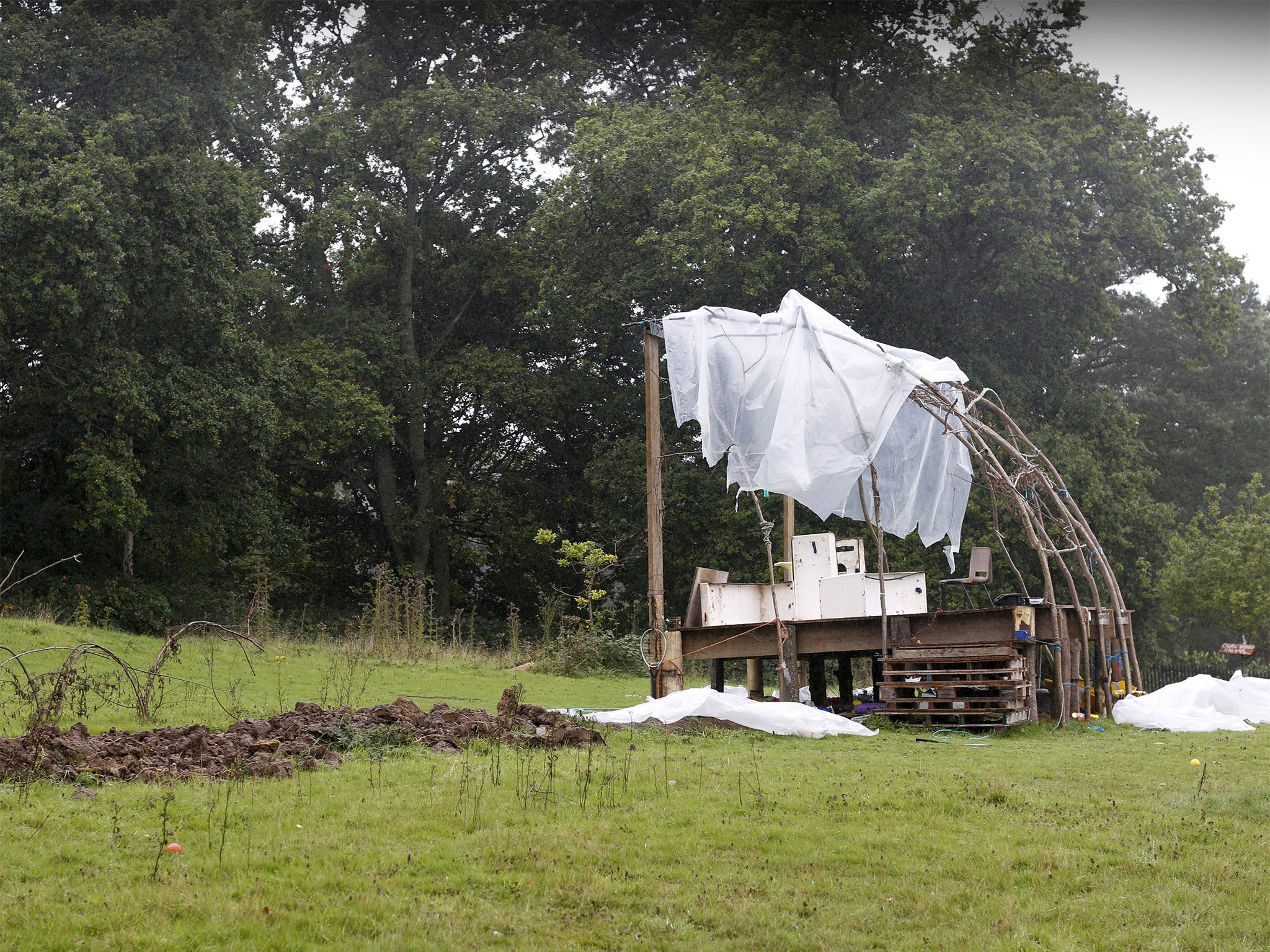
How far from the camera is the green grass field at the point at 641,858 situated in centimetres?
467

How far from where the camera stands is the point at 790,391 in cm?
1285

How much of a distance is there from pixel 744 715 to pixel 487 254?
2200 cm

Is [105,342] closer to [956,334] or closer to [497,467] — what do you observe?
[497,467]

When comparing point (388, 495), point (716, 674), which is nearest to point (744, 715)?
point (716, 674)

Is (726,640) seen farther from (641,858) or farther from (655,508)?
(641,858)

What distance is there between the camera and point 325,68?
101 feet

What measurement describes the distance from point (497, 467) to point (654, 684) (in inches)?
772

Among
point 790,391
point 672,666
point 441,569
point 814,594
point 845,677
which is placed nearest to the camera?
point 790,391

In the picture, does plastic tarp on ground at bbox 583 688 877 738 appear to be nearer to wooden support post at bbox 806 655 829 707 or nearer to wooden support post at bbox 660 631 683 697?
wooden support post at bbox 660 631 683 697

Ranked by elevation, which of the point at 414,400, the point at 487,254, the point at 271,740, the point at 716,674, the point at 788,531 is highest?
the point at 487,254

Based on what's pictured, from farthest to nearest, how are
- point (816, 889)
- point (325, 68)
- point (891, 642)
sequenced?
1. point (325, 68)
2. point (891, 642)
3. point (816, 889)

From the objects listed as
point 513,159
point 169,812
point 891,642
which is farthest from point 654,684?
point 513,159

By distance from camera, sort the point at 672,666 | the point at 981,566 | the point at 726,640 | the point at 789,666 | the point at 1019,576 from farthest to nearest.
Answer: the point at 1019,576 → the point at 726,640 → the point at 981,566 → the point at 672,666 → the point at 789,666

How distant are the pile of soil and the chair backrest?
567cm
